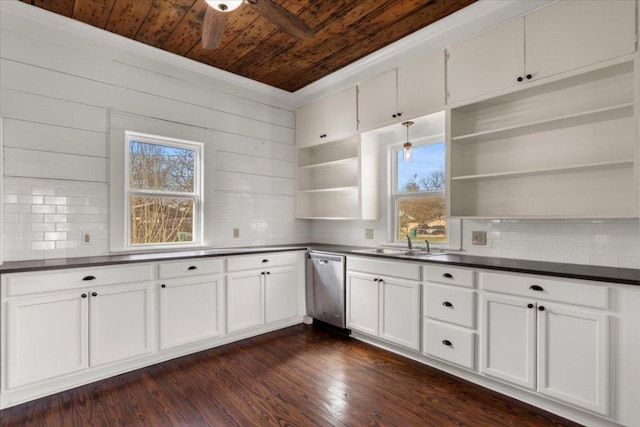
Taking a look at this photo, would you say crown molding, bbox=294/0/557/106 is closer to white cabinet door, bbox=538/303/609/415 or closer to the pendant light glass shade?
the pendant light glass shade

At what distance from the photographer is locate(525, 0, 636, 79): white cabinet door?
7.03 ft

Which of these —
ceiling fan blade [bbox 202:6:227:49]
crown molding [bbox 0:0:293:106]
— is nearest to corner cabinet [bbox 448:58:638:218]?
ceiling fan blade [bbox 202:6:227:49]

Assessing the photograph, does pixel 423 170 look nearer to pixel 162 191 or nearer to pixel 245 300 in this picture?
pixel 245 300

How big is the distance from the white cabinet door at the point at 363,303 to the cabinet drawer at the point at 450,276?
0.58m

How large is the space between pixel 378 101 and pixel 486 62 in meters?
1.09

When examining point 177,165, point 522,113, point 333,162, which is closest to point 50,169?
point 177,165

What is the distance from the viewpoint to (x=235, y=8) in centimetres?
209

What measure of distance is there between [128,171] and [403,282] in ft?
9.03

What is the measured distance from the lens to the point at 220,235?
3.91 meters

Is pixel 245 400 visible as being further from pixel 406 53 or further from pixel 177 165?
pixel 406 53

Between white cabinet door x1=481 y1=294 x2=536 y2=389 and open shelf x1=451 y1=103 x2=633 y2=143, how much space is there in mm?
1269

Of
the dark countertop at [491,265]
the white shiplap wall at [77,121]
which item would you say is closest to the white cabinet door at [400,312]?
the dark countertop at [491,265]

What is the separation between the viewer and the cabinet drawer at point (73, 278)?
2324 mm

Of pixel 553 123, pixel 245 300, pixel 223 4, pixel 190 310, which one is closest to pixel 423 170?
pixel 553 123
